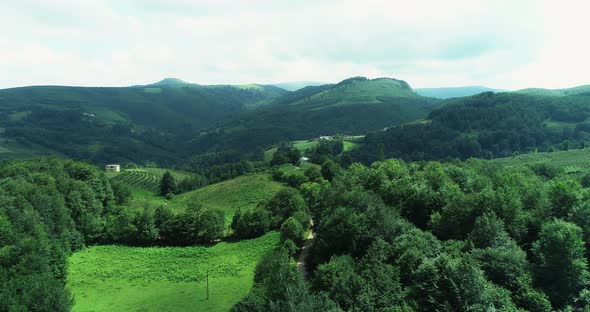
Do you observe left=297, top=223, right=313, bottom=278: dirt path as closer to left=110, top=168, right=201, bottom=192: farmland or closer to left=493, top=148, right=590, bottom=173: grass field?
left=493, top=148, right=590, bottom=173: grass field

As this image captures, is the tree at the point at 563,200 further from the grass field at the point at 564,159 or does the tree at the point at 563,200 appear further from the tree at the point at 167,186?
the tree at the point at 167,186

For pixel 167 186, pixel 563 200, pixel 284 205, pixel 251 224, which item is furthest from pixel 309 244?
pixel 167 186

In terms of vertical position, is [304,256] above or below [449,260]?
below

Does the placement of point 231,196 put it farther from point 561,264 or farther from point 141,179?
point 561,264

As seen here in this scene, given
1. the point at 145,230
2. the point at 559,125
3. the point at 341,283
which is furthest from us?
the point at 559,125

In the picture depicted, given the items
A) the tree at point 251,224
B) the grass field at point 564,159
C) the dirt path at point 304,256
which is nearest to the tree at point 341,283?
the dirt path at point 304,256

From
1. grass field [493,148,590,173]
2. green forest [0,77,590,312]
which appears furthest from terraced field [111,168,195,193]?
grass field [493,148,590,173]

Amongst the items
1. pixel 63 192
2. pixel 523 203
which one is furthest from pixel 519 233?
pixel 63 192

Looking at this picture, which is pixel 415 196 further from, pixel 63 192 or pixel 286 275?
pixel 63 192
